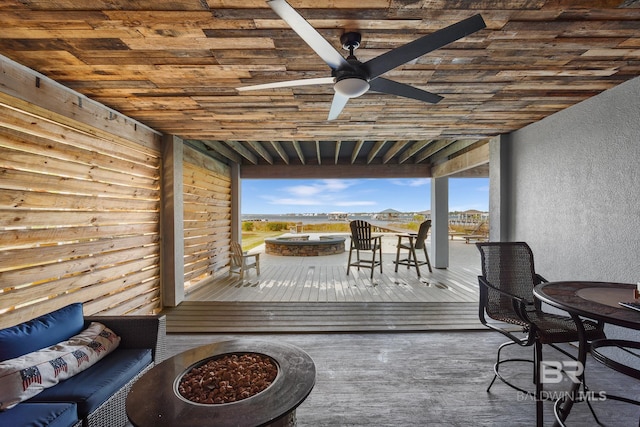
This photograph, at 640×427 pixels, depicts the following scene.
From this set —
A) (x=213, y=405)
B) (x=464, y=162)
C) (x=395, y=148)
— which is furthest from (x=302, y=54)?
(x=464, y=162)

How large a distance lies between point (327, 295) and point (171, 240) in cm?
254

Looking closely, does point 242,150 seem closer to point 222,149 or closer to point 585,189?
point 222,149

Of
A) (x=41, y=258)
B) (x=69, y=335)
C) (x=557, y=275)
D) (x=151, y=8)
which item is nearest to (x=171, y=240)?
(x=41, y=258)

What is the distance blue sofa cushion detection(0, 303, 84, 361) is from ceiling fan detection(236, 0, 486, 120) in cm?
217

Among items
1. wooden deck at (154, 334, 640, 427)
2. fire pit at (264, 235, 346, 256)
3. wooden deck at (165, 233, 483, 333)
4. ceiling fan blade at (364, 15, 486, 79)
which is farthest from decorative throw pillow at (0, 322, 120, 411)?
fire pit at (264, 235, 346, 256)

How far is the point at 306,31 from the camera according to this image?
132 centimetres

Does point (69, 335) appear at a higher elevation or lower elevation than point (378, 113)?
lower

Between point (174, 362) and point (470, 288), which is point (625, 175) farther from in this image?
point (174, 362)

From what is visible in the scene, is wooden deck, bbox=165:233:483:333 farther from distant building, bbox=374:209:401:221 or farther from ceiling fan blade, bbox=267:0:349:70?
distant building, bbox=374:209:401:221

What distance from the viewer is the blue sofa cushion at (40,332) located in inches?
62.3

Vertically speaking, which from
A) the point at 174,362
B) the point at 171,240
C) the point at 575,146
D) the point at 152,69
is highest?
the point at 152,69

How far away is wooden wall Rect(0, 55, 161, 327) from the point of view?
2.04 m

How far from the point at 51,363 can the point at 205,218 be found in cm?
395

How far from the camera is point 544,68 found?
227 centimetres
